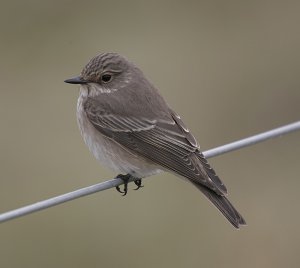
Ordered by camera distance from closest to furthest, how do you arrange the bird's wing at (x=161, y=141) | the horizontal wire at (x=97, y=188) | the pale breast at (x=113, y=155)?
the horizontal wire at (x=97, y=188) < the bird's wing at (x=161, y=141) < the pale breast at (x=113, y=155)

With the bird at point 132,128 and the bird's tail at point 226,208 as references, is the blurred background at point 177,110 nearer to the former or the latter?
the bird at point 132,128

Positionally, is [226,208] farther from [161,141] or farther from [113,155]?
[113,155]

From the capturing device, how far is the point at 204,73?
13289 millimetres

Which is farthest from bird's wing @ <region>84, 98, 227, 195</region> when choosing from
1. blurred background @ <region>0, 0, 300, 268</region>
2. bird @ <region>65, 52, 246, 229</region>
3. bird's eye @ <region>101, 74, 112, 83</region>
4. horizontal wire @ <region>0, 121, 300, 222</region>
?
blurred background @ <region>0, 0, 300, 268</region>

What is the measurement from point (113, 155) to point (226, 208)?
1131 mm

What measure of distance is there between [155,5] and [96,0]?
0.94 metres

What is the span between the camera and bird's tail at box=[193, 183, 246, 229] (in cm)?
705

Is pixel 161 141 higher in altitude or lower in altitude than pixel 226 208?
higher

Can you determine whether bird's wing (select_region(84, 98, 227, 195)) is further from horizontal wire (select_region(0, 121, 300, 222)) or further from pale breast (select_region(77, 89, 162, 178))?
horizontal wire (select_region(0, 121, 300, 222))

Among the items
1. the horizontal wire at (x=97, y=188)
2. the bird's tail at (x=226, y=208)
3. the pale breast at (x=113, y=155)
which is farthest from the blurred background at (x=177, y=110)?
the horizontal wire at (x=97, y=188)

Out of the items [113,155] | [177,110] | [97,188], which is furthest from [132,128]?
[177,110]

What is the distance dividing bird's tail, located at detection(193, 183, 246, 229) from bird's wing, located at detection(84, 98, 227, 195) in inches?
1.9

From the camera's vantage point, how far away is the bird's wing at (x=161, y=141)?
732 centimetres

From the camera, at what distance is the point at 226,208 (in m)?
7.13
